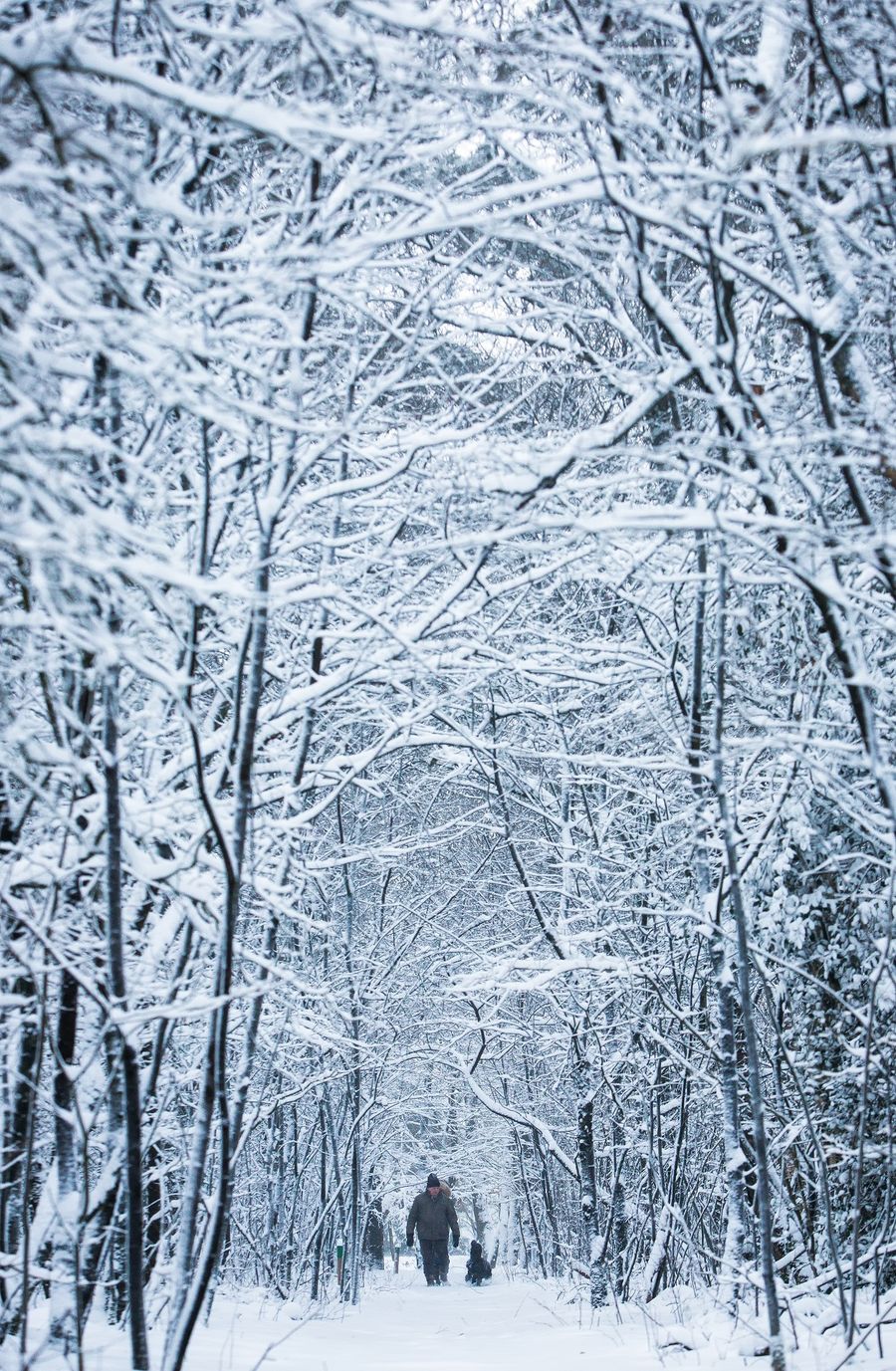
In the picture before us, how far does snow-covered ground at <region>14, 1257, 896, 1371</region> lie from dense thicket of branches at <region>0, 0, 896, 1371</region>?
30 centimetres

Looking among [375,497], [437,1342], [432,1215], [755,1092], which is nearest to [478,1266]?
[432,1215]

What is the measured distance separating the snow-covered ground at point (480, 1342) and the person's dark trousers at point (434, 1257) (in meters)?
4.75

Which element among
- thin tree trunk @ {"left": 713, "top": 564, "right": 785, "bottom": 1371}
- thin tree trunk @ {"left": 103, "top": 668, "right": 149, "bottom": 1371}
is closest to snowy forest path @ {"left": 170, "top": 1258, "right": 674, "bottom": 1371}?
thin tree trunk @ {"left": 103, "top": 668, "right": 149, "bottom": 1371}

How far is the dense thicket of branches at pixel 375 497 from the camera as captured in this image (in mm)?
2553

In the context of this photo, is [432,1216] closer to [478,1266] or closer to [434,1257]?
[434,1257]

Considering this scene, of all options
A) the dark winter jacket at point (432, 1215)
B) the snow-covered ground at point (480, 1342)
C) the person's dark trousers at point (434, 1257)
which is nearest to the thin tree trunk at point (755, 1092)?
the snow-covered ground at point (480, 1342)

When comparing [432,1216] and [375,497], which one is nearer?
[375,497]

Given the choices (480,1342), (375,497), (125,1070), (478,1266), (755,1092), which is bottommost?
(478,1266)

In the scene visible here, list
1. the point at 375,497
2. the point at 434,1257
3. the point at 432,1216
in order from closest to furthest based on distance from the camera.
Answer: the point at 375,497 → the point at 432,1216 → the point at 434,1257

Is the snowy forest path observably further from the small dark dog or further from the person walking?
the small dark dog

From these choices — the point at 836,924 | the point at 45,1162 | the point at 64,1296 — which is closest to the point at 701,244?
the point at 64,1296

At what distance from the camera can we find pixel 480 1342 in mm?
7414

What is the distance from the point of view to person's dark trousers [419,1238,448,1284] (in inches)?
589

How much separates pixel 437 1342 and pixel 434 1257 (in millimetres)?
8715
